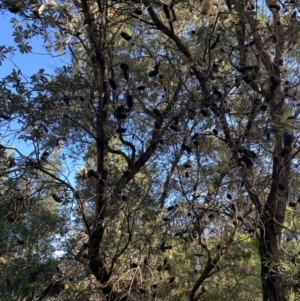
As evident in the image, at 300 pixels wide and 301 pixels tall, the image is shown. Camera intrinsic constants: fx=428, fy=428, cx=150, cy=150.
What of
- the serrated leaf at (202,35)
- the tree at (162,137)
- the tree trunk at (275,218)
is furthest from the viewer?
the tree trunk at (275,218)

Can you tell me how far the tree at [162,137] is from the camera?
3357 mm

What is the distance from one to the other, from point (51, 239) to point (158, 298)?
3.97 feet

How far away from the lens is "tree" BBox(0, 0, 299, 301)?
3357mm

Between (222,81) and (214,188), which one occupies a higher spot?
(222,81)

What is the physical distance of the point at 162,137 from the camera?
3.84 m

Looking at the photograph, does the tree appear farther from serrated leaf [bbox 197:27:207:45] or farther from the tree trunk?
serrated leaf [bbox 197:27:207:45]

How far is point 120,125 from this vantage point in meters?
3.84

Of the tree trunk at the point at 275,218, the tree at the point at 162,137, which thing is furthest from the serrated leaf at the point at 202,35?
the tree trunk at the point at 275,218

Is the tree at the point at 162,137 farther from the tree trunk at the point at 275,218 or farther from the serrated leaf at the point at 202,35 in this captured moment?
the serrated leaf at the point at 202,35

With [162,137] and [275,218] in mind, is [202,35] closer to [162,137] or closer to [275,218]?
[162,137]

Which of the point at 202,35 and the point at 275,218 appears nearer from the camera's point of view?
the point at 202,35

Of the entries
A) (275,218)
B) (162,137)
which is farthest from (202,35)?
(275,218)

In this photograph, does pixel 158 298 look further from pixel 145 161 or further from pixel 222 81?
pixel 222 81

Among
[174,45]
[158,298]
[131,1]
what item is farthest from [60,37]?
[158,298]
